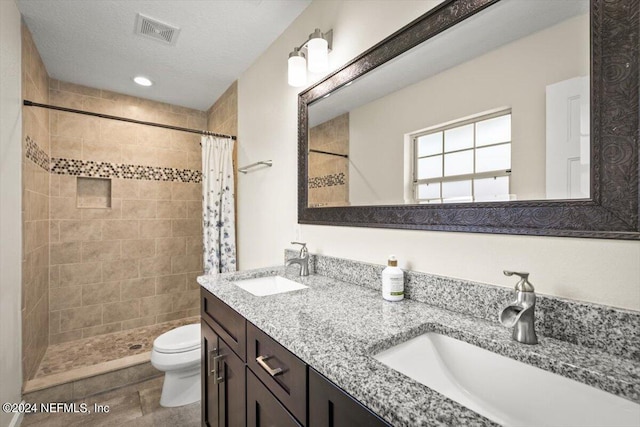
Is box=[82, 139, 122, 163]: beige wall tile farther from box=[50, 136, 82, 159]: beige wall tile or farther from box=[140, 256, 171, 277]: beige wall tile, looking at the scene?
box=[140, 256, 171, 277]: beige wall tile

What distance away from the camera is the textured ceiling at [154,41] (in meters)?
1.75

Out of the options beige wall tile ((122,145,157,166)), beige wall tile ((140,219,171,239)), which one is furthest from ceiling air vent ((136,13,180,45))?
beige wall tile ((140,219,171,239))

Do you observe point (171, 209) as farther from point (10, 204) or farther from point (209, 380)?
point (209, 380)

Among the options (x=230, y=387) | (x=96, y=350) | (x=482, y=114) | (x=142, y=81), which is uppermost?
(x=142, y=81)

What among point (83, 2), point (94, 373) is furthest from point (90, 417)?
point (83, 2)

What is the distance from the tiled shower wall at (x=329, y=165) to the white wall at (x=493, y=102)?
0.46ft

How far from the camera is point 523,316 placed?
0.71 metres

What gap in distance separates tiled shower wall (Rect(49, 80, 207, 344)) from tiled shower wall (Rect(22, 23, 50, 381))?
128 mm

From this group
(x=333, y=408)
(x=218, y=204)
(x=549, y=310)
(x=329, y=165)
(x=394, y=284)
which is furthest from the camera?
(x=218, y=204)

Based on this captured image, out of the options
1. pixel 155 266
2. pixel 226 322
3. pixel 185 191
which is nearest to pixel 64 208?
pixel 155 266

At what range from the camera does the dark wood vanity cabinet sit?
0.64 meters

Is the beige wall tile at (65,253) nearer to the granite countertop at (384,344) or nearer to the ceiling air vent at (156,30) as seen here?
the ceiling air vent at (156,30)

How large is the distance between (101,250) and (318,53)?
9.17 ft

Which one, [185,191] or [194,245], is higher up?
[185,191]
